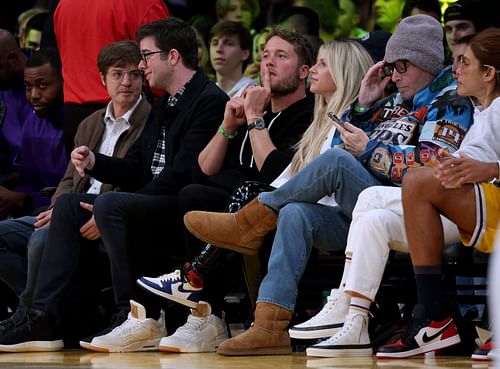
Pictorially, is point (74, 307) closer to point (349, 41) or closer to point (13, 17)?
point (349, 41)

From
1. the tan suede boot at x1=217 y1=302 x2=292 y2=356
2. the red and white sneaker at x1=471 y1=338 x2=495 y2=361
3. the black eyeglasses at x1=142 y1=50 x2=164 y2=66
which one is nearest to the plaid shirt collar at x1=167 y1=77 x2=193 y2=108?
the black eyeglasses at x1=142 y1=50 x2=164 y2=66

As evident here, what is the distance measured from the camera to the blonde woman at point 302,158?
585 cm

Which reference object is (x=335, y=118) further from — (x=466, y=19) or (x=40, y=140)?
(x=40, y=140)

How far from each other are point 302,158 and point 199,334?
3.26ft

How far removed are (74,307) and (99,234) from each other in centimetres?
43

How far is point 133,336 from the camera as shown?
6055 millimetres

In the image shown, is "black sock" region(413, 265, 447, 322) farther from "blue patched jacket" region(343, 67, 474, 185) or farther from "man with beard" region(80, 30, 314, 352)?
"man with beard" region(80, 30, 314, 352)

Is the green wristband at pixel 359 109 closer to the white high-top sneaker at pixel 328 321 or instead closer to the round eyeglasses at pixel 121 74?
the white high-top sneaker at pixel 328 321

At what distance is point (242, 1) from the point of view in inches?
410

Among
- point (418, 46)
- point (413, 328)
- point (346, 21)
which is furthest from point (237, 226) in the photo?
point (346, 21)

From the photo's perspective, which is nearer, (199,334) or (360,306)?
(360,306)

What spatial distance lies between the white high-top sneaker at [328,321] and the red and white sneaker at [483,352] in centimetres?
65

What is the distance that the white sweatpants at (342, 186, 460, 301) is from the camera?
5145 millimetres

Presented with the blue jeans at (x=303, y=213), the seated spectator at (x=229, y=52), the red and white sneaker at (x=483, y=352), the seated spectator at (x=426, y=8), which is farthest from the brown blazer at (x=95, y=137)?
the red and white sneaker at (x=483, y=352)
